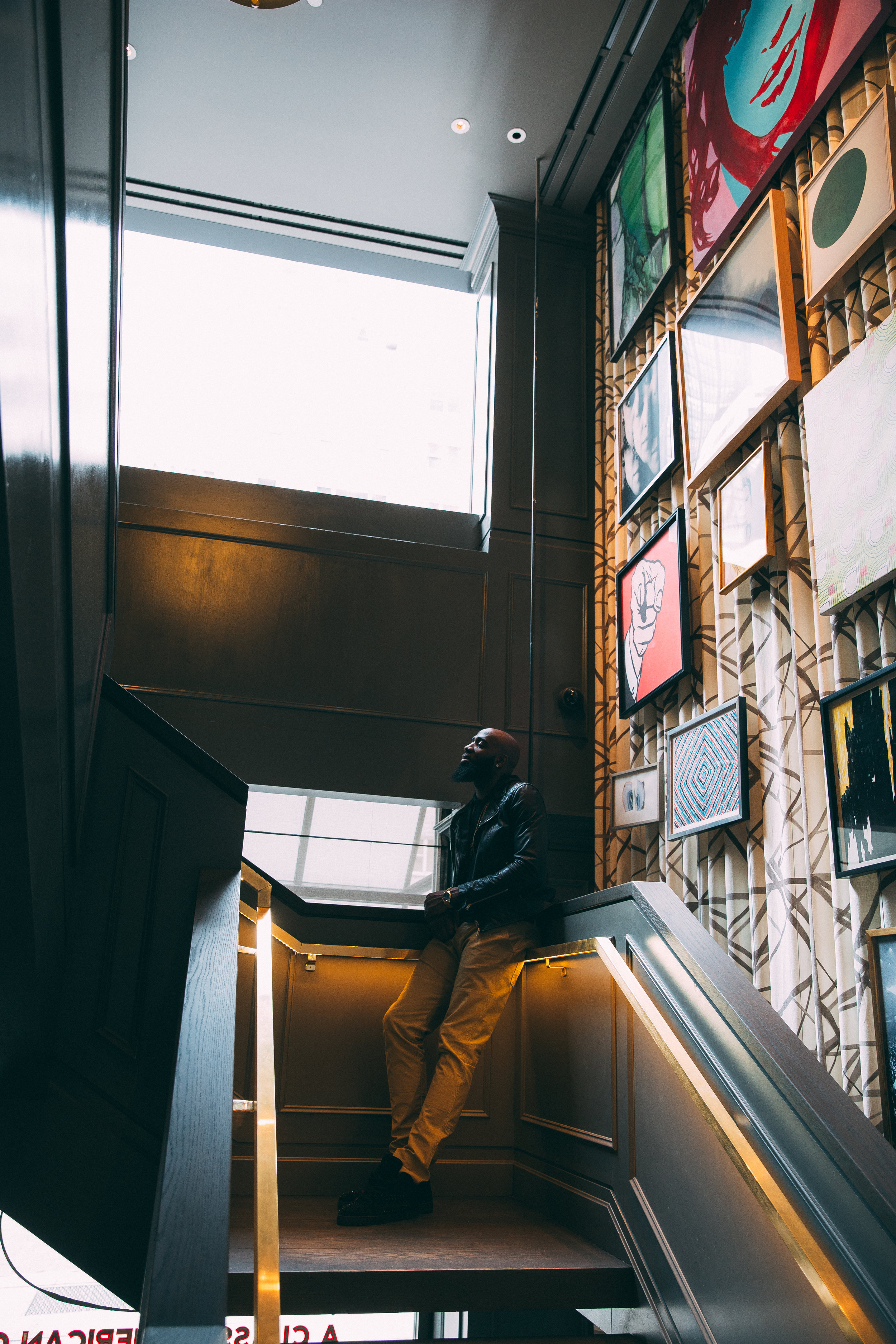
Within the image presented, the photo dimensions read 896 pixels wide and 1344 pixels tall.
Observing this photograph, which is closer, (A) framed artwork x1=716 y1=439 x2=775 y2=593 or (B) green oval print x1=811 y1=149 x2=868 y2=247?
(B) green oval print x1=811 y1=149 x2=868 y2=247

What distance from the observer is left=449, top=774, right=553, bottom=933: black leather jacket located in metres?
3.22

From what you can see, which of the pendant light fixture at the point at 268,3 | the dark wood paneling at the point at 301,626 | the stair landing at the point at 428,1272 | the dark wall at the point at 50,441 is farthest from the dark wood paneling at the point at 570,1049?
the pendant light fixture at the point at 268,3

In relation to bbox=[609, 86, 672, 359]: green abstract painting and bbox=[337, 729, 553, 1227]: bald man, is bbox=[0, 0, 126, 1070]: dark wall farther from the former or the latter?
bbox=[609, 86, 672, 359]: green abstract painting

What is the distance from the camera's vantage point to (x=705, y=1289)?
1.89 m

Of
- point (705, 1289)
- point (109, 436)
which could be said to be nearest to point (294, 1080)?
point (705, 1289)

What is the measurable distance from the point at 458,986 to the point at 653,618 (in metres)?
1.99

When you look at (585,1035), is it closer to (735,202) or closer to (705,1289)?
(705,1289)

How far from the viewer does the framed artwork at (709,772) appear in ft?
11.0

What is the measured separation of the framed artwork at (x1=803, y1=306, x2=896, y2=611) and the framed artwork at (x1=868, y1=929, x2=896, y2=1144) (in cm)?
99

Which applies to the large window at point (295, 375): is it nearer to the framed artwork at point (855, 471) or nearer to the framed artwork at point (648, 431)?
the framed artwork at point (648, 431)

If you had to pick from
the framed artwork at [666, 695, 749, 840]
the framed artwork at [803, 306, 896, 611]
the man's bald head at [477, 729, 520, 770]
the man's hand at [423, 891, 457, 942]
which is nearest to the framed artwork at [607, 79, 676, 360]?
the framed artwork at [803, 306, 896, 611]

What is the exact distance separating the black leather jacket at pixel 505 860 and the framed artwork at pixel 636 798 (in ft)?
2.58

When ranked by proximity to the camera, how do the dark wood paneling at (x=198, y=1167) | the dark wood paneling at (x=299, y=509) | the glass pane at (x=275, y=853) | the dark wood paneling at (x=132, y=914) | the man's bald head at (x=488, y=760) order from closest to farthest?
the dark wood paneling at (x=198, y=1167) < the dark wood paneling at (x=132, y=914) < the man's bald head at (x=488, y=760) < the glass pane at (x=275, y=853) < the dark wood paneling at (x=299, y=509)

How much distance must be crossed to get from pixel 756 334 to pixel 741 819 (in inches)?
72.1
